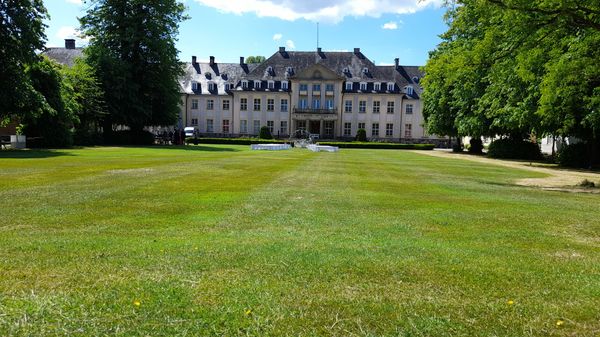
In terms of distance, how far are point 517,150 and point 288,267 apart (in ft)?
141

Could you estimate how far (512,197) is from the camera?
13.2 m

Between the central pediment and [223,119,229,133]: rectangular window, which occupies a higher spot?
the central pediment

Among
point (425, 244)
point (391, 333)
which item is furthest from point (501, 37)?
point (391, 333)

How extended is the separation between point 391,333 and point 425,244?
10.6 ft

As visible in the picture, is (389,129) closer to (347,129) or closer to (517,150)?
(347,129)

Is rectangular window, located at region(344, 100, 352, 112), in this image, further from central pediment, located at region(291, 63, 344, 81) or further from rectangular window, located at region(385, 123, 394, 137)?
rectangular window, located at region(385, 123, 394, 137)

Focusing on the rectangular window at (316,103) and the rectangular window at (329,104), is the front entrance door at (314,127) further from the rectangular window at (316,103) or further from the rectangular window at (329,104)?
the rectangular window at (329,104)

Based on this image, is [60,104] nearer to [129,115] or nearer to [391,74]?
[129,115]

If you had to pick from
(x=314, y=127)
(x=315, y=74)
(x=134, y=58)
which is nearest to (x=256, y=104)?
(x=314, y=127)

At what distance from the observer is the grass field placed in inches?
153

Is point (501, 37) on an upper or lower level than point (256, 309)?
upper

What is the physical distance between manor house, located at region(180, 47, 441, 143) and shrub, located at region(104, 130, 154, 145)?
31.1 m

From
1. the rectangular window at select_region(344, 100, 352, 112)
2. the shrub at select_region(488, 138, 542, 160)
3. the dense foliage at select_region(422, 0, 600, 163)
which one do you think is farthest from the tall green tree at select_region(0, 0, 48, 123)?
the rectangular window at select_region(344, 100, 352, 112)

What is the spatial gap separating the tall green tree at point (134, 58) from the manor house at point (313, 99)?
31.9m
